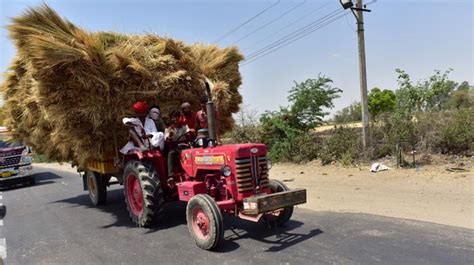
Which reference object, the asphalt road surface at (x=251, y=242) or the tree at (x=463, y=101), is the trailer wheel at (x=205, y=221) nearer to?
the asphalt road surface at (x=251, y=242)

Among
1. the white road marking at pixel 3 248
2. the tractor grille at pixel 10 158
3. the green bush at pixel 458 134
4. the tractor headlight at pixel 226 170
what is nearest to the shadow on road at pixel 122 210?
the white road marking at pixel 3 248

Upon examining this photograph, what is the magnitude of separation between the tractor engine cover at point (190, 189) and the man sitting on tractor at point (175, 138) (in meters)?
0.56

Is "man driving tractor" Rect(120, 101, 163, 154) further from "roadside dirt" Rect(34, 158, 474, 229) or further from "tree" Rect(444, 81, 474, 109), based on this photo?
"tree" Rect(444, 81, 474, 109)

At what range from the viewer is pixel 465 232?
5.29 m

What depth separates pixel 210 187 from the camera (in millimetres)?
5898

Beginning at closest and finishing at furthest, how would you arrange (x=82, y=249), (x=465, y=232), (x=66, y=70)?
(x=465, y=232)
(x=82, y=249)
(x=66, y=70)

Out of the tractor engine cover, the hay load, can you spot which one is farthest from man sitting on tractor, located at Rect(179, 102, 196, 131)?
the tractor engine cover

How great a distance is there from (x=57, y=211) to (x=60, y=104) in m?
3.60

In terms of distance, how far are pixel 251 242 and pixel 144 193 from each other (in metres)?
1.95

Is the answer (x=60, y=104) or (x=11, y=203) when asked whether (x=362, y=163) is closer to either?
(x=60, y=104)

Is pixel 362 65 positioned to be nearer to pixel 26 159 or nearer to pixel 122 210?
pixel 122 210

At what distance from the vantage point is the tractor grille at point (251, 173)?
545 cm

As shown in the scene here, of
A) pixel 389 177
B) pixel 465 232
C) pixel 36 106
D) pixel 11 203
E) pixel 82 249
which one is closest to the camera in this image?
pixel 465 232

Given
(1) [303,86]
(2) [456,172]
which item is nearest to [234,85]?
(2) [456,172]
